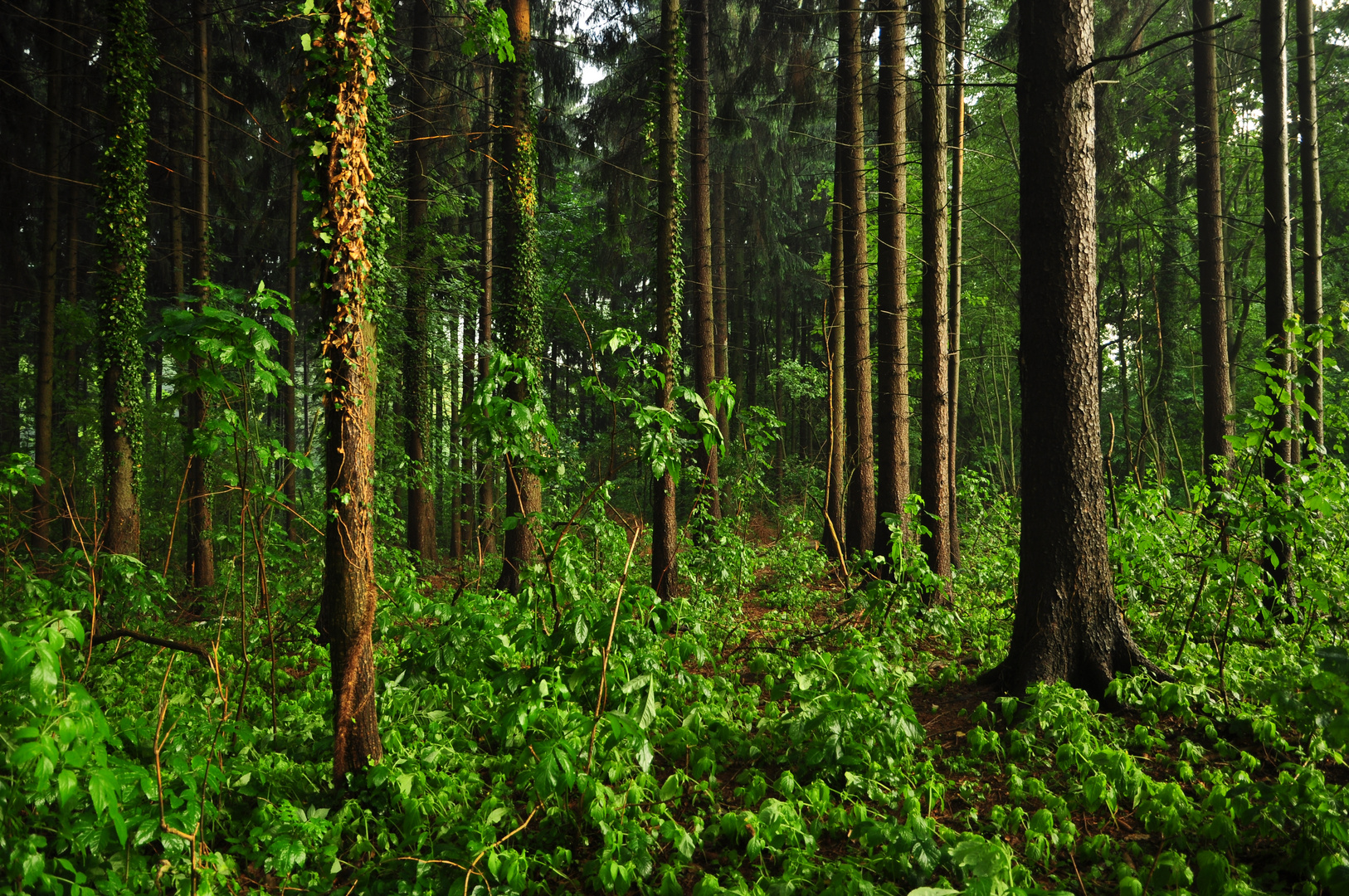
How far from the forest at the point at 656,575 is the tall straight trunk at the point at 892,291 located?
0.20 feet

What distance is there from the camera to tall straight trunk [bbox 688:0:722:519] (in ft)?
33.9

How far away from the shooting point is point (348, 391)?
3.65 meters

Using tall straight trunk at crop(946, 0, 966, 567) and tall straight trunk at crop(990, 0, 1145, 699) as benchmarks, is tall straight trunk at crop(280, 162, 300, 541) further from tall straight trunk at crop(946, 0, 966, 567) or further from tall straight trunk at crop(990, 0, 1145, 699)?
tall straight trunk at crop(946, 0, 966, 567)

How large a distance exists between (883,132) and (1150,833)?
7.94m

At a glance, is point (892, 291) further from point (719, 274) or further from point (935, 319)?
point (719, 274)

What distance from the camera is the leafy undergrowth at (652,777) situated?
2.61 m

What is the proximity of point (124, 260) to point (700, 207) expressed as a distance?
7.82 m

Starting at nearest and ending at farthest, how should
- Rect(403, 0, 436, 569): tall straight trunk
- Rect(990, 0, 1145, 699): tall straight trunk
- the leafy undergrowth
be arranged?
the leafy undergrowth
Rect(990, 0, 1145, 699): tall straight trunk
Rect(403, 0, 436, 569): tall straight trunk

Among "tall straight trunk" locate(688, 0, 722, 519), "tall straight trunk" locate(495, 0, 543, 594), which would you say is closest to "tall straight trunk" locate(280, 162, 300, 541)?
"tall straight trunk" locate(495, 0, 543, 594)

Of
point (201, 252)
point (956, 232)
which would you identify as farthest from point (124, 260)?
point (956, 232)

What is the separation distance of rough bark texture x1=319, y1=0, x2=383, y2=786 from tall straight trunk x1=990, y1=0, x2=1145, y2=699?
13.1 ft

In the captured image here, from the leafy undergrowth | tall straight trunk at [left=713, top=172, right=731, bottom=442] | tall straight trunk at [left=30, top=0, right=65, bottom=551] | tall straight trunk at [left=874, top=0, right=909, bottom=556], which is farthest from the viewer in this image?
tall straight trunk at [left=713, top=172, right=731, bottom=442]

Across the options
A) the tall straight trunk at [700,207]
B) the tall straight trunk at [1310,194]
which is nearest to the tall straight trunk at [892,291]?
the tall straight trunk at [700,207]

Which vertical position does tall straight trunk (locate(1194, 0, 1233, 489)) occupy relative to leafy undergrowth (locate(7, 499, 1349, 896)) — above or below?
above
